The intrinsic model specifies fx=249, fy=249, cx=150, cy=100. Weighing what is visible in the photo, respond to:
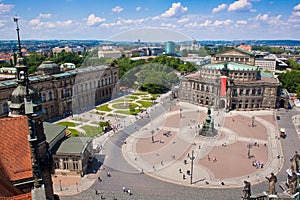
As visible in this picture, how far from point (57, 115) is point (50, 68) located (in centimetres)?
1556

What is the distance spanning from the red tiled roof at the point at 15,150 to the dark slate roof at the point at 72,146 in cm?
2488

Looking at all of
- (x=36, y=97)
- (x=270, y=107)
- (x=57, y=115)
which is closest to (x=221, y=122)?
(x=270, y=107)

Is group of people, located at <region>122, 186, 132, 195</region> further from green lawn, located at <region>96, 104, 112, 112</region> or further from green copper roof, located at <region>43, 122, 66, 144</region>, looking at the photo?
green lawn, located at <region>96, 104, 112, 112</region>

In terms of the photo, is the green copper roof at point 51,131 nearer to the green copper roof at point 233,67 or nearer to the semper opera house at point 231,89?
the semper opera house at point 231,89

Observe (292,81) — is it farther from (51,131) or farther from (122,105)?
(51,131)

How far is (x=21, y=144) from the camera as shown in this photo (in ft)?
63.5

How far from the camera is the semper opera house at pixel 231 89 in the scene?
86562 millimetres

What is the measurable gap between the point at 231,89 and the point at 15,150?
254 feet

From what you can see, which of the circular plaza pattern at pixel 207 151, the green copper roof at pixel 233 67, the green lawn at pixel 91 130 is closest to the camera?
the circular plaza pattern at pixel 207 151

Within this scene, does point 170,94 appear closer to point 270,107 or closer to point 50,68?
point 270,107

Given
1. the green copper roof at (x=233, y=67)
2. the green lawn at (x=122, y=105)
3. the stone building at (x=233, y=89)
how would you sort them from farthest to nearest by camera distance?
the green copper roof at (x=233, y=67) < the stone building at (x=233, y=89) < the green lawn at (x=122, y=105)

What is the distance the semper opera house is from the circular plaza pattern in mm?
10359

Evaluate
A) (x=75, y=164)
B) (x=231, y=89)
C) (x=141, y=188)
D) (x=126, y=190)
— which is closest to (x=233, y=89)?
(x=231, y=89)

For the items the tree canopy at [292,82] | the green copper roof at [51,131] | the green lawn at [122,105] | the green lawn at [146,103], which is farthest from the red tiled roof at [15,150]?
the tree canopy at [292,82]
